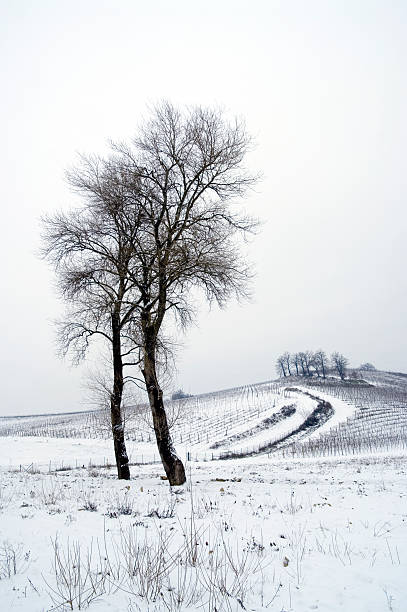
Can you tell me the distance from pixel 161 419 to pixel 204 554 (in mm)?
5805

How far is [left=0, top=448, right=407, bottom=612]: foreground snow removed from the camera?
115 inches

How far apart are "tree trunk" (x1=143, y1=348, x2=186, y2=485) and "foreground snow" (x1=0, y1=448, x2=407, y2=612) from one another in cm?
184

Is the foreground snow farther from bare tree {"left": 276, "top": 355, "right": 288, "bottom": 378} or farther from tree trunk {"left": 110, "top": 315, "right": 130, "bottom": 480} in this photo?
bare tree {"left": 276, "top": 355, "right": 288, "bottom": 378}

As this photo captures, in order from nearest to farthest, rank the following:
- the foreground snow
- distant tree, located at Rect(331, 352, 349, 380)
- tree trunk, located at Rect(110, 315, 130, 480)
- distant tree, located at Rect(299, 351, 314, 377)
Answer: the foreground snow < tree trunk, located at Rect(110, 315, 130, 480) < distant tree, located at Rect(331, 352, 349, 380) < distant tree, located at Rect(299, 351, 314, 377)

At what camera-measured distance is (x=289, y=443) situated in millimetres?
37594

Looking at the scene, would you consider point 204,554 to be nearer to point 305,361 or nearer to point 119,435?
point 119,435

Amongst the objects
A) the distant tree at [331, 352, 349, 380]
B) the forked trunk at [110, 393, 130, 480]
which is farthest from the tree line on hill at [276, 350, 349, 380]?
the forked trunk at [110, 393, 130, 480]

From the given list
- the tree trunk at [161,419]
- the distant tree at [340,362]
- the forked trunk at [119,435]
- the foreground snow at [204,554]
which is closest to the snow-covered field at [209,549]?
the foreground snow at [204,554]

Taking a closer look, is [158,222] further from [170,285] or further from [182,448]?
[182,448]

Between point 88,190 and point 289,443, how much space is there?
35924 mm

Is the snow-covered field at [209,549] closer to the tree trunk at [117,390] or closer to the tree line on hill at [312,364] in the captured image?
the tree trunk at [117,390]

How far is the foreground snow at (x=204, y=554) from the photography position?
2922 mm

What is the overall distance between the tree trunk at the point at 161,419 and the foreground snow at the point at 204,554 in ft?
6.05

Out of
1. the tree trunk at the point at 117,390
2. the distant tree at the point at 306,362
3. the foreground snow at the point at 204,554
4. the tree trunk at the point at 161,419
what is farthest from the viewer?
the distant tree at the point at 306,362
